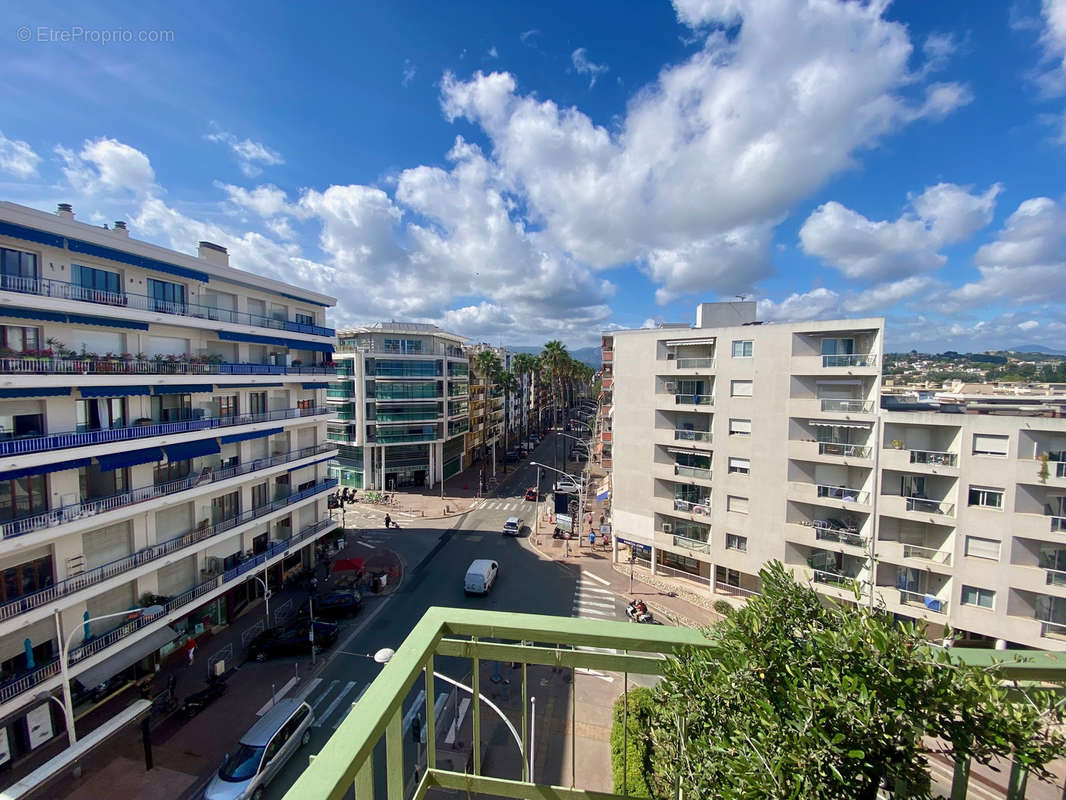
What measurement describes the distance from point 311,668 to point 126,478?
11.9 m

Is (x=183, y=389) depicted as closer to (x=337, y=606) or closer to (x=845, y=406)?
(x=337, y=606)

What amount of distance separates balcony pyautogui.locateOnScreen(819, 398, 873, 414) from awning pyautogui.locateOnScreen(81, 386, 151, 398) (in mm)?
32978

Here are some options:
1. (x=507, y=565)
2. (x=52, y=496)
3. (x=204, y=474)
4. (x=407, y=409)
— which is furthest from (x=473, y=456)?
(x=52, y=496)

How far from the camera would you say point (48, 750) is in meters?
17.5

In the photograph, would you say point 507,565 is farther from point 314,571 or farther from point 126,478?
point 126,478

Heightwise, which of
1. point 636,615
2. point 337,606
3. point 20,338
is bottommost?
point 636,615

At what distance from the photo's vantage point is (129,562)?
65.0ft

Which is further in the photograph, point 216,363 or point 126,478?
point 216,363

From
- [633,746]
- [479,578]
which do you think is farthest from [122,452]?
[633,746]

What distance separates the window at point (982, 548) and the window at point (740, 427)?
10791mm

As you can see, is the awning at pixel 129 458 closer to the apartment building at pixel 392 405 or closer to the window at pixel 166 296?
the window at pixel 166 296

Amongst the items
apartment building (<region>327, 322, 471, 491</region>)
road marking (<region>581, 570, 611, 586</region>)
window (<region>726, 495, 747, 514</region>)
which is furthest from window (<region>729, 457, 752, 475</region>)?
apartment building (<region>327, 322, 471, 491</region>)

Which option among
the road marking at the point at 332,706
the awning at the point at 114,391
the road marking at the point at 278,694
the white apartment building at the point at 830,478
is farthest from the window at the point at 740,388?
the awning at the point at 114,391

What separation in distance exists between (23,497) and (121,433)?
3.46m
